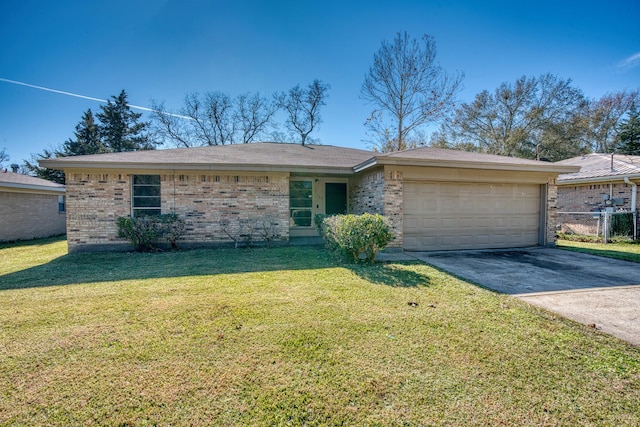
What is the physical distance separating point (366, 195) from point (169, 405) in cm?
782

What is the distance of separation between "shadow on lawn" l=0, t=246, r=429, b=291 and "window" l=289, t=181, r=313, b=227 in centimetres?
245

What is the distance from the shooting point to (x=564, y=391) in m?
2.22

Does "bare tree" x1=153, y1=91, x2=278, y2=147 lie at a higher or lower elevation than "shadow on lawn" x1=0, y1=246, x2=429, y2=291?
higher

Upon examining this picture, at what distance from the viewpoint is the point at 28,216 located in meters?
12.2

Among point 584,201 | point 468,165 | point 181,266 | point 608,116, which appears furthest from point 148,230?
point 608,116

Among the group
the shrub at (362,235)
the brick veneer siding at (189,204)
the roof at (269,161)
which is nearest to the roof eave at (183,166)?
the roof at (269,161)

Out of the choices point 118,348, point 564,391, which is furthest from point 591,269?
point 118,348

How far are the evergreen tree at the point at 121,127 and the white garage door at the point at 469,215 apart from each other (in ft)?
91.6

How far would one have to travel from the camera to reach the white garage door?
8.20 metres

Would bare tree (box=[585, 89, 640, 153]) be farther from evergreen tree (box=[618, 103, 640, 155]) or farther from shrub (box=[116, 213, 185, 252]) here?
shrub (box=[116, 213, 185, 252])

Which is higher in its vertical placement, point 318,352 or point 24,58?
point 24,58

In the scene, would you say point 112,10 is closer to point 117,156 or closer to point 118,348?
point 117,156

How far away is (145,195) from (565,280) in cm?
1088

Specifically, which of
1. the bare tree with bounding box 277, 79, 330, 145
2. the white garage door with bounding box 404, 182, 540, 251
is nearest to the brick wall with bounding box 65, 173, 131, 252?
the white garage door with bounding box 404, 182, 540, 251
